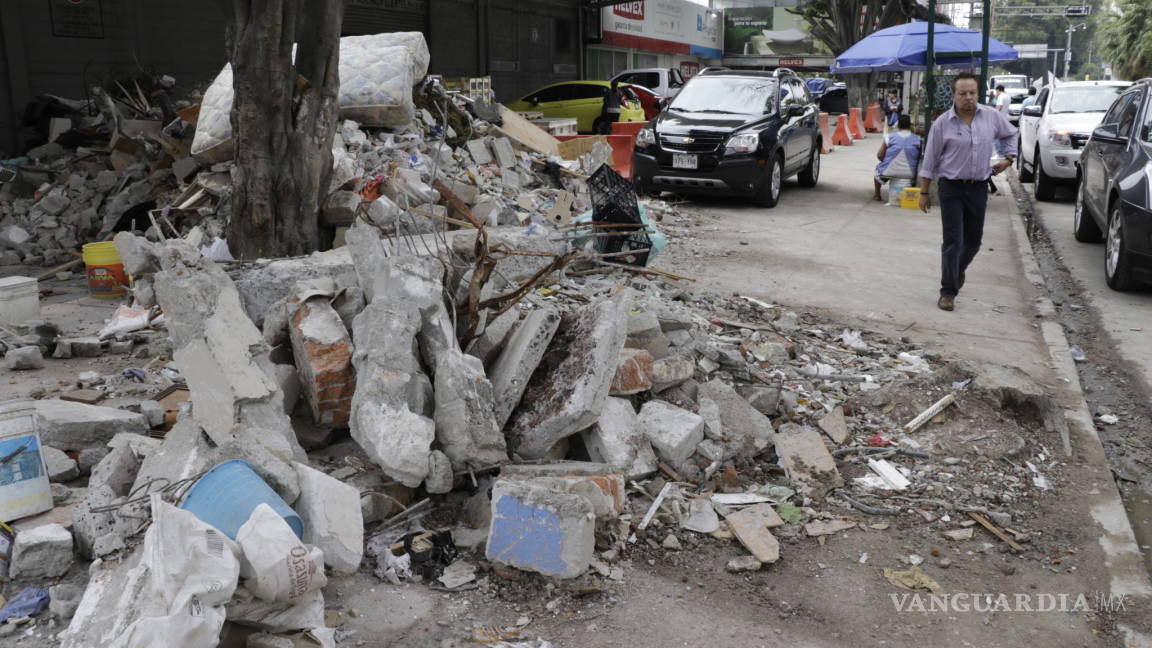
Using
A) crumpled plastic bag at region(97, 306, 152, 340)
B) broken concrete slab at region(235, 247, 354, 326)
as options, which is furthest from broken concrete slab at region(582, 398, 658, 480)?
crumpled plastic bag at region(97, 306, 152, 340)

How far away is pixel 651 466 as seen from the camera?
4523mm

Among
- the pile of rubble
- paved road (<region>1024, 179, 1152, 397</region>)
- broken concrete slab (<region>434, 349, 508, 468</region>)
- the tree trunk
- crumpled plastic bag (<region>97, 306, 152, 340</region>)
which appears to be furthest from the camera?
paved road (<region>1024, 179, 1152, 397</region>)

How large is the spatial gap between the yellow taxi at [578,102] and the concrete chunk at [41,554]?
790 inches

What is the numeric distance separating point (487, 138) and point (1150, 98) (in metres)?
7.64

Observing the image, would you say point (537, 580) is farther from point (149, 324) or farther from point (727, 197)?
point (727, 197)

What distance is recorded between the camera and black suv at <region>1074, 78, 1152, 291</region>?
26.6 ft

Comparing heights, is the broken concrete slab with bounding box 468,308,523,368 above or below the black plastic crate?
below

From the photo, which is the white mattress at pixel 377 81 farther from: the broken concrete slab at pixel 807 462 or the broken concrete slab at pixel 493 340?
the broken concrete slab at pixel 807 462

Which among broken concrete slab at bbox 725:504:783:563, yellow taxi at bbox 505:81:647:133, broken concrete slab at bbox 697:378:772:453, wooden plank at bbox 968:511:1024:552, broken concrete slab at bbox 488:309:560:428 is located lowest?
wooden plank at bbox 968:511:1024:552

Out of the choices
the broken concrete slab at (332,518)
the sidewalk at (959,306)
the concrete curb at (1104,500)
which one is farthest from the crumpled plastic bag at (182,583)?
the concrete curb at (1104,500)

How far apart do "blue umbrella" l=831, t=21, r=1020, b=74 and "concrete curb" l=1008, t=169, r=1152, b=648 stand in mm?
9482

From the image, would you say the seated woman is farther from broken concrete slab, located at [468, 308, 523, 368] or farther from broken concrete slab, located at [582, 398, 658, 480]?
broken concrete slab, located at [582, 398, 658, 480]

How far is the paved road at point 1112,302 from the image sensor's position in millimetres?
7012

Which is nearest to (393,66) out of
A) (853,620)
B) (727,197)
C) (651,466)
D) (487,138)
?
(487,138)
